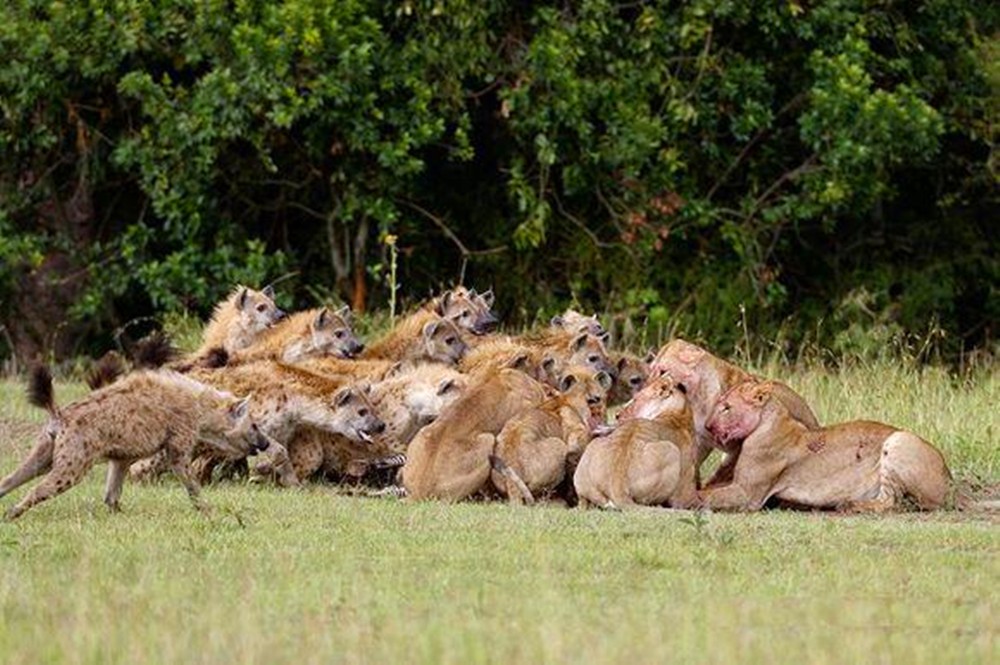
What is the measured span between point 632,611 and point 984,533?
119 inches

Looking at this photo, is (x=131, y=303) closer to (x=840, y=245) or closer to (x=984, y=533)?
(x=840, y=245)

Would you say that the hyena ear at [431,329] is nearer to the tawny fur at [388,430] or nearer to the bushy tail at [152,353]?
the tawny fur at [388,430]

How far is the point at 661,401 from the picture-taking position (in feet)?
42.4

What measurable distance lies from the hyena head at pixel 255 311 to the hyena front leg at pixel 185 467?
4569 mm

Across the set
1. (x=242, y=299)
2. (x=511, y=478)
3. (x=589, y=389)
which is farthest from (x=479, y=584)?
(x=242, y=299)

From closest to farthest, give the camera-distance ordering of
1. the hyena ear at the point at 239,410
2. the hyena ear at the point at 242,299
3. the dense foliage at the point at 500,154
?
the hyena ear at the point at 239,410 → the hyena ear at the point at 242,299 → the dense foliage at the point at 500,154

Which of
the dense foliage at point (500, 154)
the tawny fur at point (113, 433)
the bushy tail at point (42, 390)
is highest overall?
the bushy tail at point (42, 390)

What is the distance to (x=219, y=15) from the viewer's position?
22062 millimetres

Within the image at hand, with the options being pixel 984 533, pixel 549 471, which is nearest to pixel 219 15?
pixel 549 471

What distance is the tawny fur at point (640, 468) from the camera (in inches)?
484

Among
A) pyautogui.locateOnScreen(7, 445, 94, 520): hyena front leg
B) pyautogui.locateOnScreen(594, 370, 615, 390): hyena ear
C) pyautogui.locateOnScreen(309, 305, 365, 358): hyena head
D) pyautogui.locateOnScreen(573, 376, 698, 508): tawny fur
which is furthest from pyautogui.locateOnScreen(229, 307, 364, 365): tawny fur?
pyautogui.locateOnScreen(7, 445, 94, 520): hyena front leg

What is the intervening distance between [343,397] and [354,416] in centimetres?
13

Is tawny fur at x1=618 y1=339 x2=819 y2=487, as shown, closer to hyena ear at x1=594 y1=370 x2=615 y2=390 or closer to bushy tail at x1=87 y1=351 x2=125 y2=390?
hyena ear at x1=594 y1=370 x2=615 y2=390

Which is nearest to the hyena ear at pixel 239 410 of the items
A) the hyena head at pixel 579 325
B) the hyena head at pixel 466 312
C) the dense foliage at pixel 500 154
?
the hyena head at pixel 579 325
